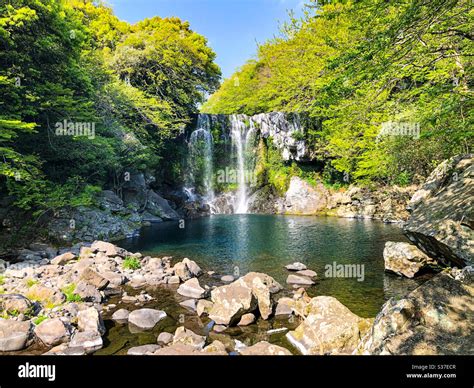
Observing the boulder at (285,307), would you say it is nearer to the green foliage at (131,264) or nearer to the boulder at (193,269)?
the boulder at (193,269)

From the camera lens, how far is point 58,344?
22.1 feet

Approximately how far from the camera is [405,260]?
11.0 metres

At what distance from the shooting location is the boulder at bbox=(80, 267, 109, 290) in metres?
10.6

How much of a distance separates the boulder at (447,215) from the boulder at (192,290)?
24.2 feet

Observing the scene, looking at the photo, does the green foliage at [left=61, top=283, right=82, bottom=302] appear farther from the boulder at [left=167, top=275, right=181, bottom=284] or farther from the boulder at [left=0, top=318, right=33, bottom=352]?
the boulder at [left=167, top=275, right=181, bottom=284]

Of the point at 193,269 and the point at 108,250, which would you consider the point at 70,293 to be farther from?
the point at 108,250

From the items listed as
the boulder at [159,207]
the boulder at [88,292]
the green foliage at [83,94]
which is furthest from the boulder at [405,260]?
the boulder at [159,207]

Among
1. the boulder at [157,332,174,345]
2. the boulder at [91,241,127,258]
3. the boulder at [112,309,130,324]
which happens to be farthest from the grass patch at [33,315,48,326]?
the boulder at [91,241,127,258]

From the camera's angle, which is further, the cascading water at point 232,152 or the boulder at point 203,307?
the cascading water at point 232,152

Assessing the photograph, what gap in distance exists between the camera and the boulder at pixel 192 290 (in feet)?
32.9

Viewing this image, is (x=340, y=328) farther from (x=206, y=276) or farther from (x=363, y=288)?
(x=206, y=276)

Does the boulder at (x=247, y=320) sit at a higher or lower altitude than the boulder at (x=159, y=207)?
lower

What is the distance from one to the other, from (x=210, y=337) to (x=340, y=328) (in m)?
3.16

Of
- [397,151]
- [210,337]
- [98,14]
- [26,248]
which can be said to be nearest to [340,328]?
[210,337]
